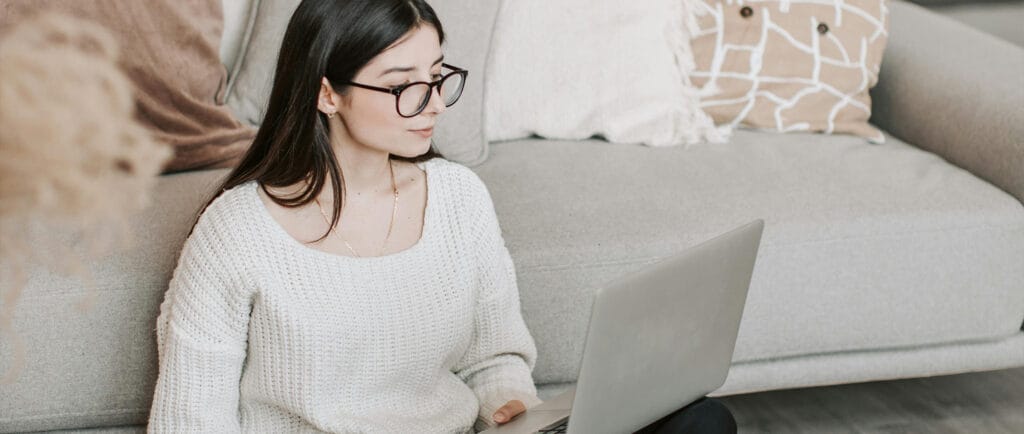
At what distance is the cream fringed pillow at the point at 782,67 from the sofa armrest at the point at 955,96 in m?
0.10

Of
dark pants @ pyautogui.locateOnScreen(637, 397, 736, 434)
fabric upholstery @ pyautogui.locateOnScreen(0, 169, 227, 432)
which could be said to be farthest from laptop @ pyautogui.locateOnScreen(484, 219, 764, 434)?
fabric upholstery @ pyautogui.locateOnScreen(0, 169, 227, 432)

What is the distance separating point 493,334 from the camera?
4.62 feet

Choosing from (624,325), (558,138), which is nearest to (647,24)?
(558,138)

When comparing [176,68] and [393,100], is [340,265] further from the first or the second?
[176,68]

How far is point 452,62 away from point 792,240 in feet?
2.20

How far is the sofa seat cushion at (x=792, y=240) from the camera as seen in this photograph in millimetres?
1696

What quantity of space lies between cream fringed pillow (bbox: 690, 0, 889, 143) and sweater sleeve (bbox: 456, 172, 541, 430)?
868 millimetres

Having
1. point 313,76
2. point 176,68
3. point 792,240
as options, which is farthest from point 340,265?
point 792,240

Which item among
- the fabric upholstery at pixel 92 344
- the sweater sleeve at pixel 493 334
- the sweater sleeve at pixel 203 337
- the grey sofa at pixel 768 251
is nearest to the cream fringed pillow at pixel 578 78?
the grey sofa at pixel 768 251

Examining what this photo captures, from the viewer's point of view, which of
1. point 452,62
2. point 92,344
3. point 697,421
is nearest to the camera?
point 697,421

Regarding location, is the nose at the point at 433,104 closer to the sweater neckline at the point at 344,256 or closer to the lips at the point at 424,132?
the lips at the point at 424,132

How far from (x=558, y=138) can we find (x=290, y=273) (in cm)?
90

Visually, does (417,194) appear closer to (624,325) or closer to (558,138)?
(624,325)

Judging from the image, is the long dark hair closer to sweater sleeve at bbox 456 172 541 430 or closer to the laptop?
sweater sleeve at bbox 456 172 541 430
